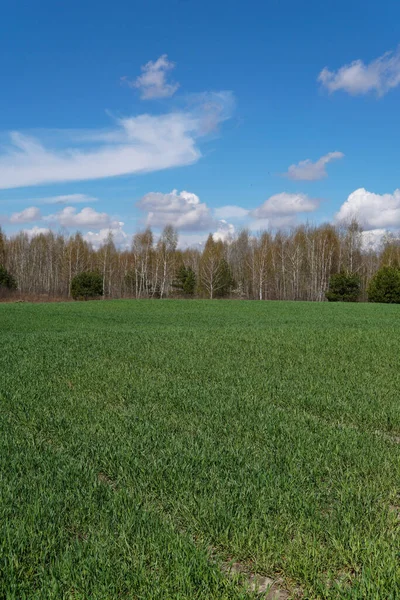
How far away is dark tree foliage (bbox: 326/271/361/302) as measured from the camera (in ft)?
181

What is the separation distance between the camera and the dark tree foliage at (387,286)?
168 ft

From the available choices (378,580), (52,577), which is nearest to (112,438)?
(52,577)

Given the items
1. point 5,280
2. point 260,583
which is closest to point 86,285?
point 5,280

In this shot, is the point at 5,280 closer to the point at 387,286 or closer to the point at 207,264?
the point at 207,264

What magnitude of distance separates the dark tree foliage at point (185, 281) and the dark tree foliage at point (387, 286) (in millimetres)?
24377

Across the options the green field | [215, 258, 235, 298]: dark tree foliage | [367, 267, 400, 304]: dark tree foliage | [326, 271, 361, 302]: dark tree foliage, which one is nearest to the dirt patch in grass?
the green field

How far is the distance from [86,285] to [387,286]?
35.4 meters

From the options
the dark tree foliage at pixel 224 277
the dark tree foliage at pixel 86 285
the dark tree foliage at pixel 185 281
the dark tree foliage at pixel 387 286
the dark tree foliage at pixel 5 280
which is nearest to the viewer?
the dark tree foliage at pixel 387 286

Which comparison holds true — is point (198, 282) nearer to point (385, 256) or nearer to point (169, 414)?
point (385, 256)

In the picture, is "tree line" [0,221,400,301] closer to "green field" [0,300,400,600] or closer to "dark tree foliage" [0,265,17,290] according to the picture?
"dark tree foliage" [0,265,17,290]

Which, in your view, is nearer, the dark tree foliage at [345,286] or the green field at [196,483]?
the green field at [196,483]

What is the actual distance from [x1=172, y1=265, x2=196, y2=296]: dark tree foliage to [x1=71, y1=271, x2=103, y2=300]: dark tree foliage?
12130 millimetres

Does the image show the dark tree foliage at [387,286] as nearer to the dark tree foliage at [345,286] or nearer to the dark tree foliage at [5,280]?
the dark tree foliage at [345,286]

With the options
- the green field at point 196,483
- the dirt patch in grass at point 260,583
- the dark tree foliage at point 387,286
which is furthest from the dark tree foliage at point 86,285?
the dirt patch in grass at point 260,583
